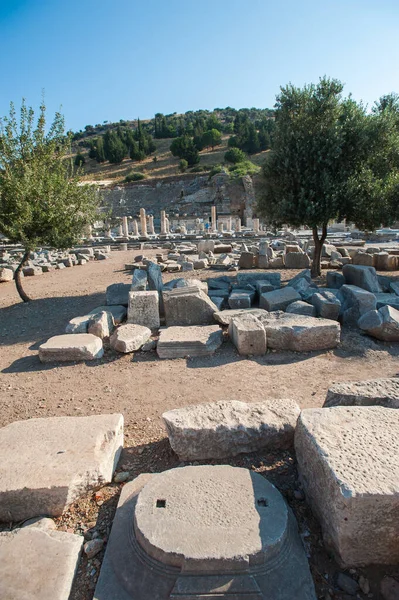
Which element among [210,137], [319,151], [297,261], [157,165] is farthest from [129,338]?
[210,137]

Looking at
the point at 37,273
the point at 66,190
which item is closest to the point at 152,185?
the point at 37,273

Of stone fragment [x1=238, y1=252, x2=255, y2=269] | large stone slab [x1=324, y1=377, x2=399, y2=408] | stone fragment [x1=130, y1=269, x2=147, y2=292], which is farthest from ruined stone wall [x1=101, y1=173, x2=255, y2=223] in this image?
large stone slab [x1=324, y1=377, x2=399, y2=408]

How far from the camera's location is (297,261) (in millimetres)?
12883

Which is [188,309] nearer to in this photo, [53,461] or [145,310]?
[145,310]

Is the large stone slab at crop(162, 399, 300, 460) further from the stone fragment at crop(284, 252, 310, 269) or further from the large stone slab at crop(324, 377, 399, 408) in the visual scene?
the stone fragment at crop(284, 252, 310, 269)

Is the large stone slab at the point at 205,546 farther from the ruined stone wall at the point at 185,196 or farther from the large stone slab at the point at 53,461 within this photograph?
the ruined stone wall at the point at 185,196

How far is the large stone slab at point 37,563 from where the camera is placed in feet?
6.75

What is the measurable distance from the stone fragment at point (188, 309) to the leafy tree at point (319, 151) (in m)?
4.64

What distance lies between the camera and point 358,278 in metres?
8.45

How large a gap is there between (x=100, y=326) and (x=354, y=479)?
494 centimetres

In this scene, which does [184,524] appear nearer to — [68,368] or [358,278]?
[68,368]

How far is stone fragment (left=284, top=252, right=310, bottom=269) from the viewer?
42.2ft

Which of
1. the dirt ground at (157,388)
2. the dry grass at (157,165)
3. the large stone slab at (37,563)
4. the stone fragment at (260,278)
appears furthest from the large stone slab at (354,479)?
the dry grass at (157,165)

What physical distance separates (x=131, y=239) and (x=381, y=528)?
2767 centimetres
